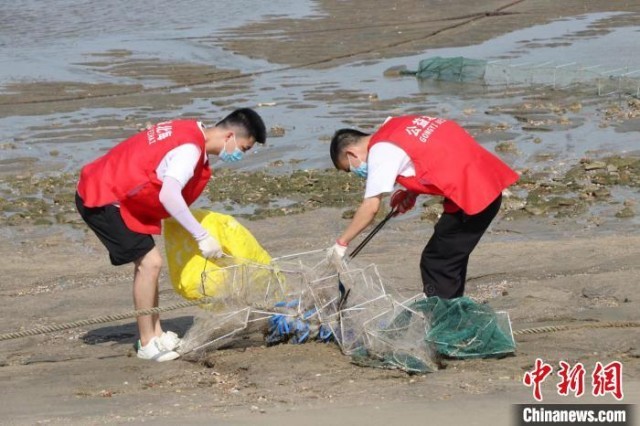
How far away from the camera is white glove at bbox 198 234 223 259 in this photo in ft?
22.1

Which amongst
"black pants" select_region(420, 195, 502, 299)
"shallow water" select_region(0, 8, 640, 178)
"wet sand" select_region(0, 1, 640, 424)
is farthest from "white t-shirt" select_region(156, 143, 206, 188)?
"shallow water" select_region(0, 8, 640, 178)

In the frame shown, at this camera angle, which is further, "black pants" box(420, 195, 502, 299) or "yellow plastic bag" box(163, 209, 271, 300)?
"yellow plastic bag" box(163, 209, 271, 300)

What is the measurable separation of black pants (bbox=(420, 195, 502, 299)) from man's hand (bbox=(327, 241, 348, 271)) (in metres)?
0.52

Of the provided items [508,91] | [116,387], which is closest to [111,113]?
[508,91]

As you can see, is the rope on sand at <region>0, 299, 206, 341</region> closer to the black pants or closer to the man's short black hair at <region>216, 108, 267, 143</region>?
the man's short black hair at <region>216, 108, 267, 143</region>

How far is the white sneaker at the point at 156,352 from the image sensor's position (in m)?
6.98

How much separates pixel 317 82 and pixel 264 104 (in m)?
2.29

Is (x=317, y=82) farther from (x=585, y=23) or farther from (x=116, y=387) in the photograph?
(x=116, y=387)

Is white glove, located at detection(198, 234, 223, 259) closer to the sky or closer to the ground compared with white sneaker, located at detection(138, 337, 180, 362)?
closer to the sky

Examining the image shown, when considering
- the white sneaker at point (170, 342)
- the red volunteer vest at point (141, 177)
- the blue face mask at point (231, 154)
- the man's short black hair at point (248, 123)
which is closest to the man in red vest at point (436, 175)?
the man's short black hair at point (248, 123)

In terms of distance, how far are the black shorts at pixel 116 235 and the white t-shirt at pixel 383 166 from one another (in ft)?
4.50

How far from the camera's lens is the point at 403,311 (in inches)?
259
